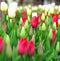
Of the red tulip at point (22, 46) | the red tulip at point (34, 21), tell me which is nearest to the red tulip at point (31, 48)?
the red tulip at point (22, 46)

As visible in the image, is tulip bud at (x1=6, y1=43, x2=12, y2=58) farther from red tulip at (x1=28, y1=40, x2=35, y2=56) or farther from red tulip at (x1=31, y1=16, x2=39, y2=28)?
red tulip at (x1=31, y1=16, x2=39, y2=28)

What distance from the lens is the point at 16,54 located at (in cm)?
184

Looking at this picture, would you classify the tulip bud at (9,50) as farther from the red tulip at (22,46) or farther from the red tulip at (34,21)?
the red tulip at (34,21)

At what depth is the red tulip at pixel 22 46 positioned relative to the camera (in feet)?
5.44

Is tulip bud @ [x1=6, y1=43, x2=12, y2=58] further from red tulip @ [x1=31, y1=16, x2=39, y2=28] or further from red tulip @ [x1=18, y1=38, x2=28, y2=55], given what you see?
red tulip @ [x1=31, y1=16, x2=39, y2=28]

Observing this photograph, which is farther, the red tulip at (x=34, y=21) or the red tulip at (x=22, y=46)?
the red tulip at (x=34, y=21)

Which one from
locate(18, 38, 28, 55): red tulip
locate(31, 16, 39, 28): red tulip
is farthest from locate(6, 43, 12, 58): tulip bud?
locate(31, 16, 39, 28): red tulip

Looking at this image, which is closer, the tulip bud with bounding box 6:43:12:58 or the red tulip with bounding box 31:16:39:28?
the tulip bud with bounding box 6:43:12:58

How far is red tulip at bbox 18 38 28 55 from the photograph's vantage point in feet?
5.44

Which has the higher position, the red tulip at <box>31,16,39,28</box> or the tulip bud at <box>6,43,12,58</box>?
the red tulip at <box>31,16,39,28</box>

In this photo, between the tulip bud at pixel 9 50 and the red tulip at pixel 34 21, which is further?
the red tulip at pixel 34 21

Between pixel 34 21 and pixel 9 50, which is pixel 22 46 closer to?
pixel 9 50

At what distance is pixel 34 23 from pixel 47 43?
0.84ft

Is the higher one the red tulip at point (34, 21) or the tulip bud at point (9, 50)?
the red tulip at point (34, 21)
